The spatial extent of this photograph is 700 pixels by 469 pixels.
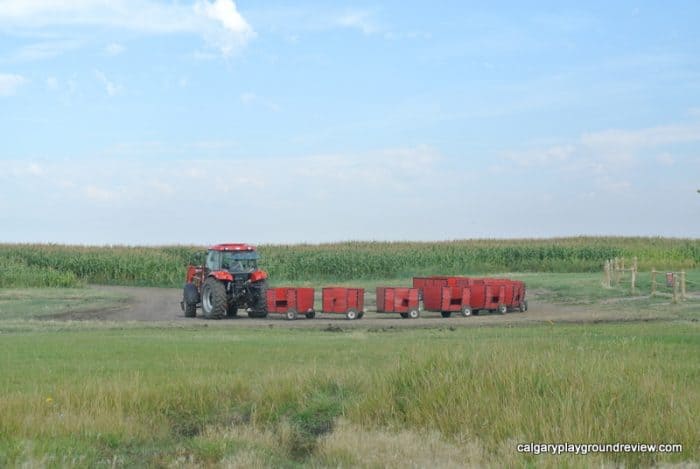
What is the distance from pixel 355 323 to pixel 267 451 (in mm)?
21960

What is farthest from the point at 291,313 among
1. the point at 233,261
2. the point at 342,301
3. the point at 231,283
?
the point at 233,261

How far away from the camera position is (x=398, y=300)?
1433 inches

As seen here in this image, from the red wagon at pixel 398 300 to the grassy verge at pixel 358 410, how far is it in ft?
64.3

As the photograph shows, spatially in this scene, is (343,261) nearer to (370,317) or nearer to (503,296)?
(370,317)

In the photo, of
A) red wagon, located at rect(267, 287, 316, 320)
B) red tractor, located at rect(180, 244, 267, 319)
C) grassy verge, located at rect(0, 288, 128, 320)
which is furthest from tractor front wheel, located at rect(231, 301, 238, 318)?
grassy verge, located at rect(0, 288, 128, 320)

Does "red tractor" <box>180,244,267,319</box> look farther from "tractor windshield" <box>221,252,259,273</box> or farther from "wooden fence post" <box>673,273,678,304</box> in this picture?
"wooden fence post" <box>673,273,678,304</box>

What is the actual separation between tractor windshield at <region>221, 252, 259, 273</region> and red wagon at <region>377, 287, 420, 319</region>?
503cm

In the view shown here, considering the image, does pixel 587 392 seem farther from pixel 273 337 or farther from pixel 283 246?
pixel 283 246

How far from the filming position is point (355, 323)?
109 feet

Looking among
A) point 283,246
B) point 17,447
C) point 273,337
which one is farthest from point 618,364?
point 283,246

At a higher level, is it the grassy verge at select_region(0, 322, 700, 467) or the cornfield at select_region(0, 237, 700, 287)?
the cornfield at select_region(0, 237, 700, 287)

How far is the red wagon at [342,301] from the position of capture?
35938mm

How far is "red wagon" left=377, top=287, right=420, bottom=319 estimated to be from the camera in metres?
36.3

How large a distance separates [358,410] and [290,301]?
23683 mm
